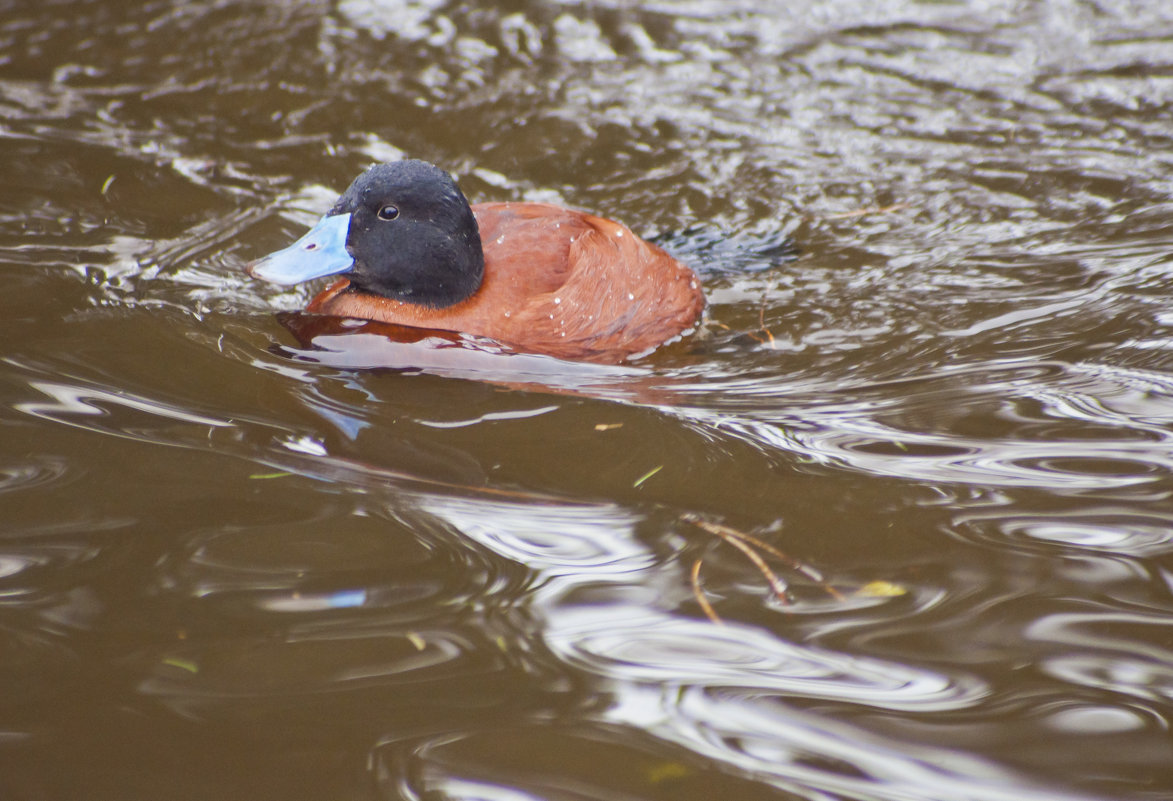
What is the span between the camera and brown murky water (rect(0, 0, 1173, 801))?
1862 millimetres

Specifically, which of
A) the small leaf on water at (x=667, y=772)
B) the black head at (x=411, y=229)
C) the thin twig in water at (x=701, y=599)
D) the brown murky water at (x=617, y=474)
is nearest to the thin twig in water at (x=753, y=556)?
the brown murky water at (x=617, y=474)

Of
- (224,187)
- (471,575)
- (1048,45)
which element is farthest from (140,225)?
(1048,45)

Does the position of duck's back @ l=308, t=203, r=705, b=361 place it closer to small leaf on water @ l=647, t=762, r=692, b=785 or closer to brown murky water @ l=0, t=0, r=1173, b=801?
brown murky water @ l=0, t=0, r=1173, b=801

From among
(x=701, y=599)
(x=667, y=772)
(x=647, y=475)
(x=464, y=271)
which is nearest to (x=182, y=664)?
(x=667, y=772)

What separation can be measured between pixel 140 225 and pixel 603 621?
10.2 feet

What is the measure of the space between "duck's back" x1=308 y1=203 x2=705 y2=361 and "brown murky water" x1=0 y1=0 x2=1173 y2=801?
0.17 meters

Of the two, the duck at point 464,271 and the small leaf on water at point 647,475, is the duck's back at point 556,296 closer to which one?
the duck at point 464,271

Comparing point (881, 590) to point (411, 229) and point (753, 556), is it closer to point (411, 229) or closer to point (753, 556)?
point (753, 556)

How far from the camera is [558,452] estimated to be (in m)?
2.77

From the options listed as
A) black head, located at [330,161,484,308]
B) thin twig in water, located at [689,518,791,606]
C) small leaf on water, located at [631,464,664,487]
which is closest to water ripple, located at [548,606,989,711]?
thin twig in water, located at [689,518,791,606]

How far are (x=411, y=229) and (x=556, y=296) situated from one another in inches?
20.7

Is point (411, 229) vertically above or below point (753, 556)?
above

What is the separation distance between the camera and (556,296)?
348cm

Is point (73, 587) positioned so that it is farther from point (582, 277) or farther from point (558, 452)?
point (582, 277)
